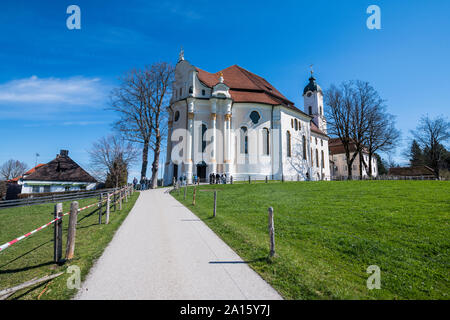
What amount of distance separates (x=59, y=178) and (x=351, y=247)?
41.2m

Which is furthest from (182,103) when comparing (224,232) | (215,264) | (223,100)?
(215,264)

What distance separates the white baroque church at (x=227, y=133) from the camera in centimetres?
3186

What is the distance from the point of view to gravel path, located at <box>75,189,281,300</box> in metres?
3.58

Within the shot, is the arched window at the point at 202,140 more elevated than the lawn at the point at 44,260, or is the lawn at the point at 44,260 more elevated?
the arched window at the point at 202,140

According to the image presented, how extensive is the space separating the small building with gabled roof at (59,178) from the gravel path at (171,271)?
115 ft

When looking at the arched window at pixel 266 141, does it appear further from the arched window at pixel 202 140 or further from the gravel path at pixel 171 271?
the gravel path at pixel 171 271

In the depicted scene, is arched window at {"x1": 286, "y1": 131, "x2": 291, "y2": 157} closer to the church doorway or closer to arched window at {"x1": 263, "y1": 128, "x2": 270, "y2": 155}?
arched window at {"x1": 263, "y1": 128, "x2": 270, "y2": 155}

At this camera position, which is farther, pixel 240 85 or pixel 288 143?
pixel 240 85

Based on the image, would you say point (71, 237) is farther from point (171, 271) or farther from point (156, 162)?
point (156, 162)

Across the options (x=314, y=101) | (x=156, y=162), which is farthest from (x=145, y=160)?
(x=314, y=101)

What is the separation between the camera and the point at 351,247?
5637 millimetres

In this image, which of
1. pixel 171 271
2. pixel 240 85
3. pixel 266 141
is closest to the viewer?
pixel 171 271

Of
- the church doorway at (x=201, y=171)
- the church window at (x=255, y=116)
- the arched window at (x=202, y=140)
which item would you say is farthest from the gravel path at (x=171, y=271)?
the church window at (x=255, y=116)
